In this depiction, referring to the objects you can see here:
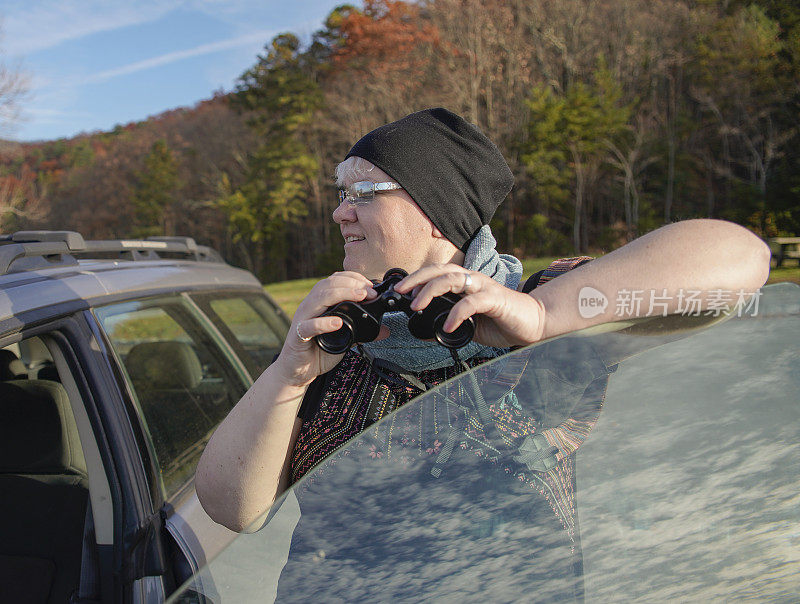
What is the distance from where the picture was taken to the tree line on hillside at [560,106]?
28.2m

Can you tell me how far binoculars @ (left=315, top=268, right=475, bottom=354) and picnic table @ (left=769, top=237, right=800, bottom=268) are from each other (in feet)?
2.24

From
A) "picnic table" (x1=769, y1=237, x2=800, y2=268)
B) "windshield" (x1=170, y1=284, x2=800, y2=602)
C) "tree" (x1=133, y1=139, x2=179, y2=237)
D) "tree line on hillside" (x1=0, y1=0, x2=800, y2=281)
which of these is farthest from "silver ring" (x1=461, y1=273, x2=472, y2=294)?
"tree" (x1=133, y1=139, x2=179, y2=237)

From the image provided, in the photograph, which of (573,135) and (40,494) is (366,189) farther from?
(573,135)

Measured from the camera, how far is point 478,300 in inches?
40.7

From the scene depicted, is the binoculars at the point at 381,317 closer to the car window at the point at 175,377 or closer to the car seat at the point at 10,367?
the car window at the point at 175,377

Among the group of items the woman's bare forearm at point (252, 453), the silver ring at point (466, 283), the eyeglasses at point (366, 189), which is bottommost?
the woman's bare forearm at point (252, 453)

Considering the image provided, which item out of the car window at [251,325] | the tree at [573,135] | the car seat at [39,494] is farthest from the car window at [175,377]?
the tree at [573,135]

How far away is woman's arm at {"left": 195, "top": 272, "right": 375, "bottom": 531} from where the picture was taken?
1166mm

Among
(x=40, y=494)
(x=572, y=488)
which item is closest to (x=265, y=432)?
(x=572, y=488)

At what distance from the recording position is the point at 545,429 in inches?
36.4

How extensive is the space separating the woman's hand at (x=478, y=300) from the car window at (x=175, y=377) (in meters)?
1.40

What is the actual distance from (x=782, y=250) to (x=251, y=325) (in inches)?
115

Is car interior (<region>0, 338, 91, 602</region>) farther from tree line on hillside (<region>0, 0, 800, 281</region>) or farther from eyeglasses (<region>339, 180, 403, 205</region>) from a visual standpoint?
tree line on hillside (<region>0, 0, 800, 281</region>)

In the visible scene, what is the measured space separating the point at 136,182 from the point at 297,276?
17817mm
